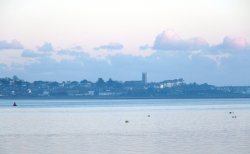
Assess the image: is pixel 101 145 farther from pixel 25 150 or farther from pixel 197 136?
pixel 197 136

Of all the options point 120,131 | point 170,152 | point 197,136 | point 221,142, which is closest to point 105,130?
point 120,131

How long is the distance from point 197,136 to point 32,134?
40.9ft

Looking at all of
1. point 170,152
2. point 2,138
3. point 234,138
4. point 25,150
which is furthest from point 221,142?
point 2,138

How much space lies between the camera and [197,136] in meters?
43.7

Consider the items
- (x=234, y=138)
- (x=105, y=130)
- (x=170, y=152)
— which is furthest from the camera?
(x=105, y=130)

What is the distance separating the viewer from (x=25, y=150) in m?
36.2

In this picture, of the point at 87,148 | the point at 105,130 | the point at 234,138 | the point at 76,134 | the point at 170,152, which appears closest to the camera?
the point at 170,152

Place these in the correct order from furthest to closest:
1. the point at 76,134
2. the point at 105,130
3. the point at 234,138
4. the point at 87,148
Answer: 1. the point at 105,130
2. the point at 76,134
3. the point at 234,138
4. the point at 87,148

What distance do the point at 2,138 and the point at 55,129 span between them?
31.0 feet

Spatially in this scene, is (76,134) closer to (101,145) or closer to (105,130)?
(105,130)

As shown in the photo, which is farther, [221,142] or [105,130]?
[105,130]

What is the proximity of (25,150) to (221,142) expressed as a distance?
11929 millimetres

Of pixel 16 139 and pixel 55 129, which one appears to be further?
pixel 55 129

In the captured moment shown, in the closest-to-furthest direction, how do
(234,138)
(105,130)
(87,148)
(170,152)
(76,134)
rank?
(170,152), (87,148), (234,138), (76,134), (105,130)
